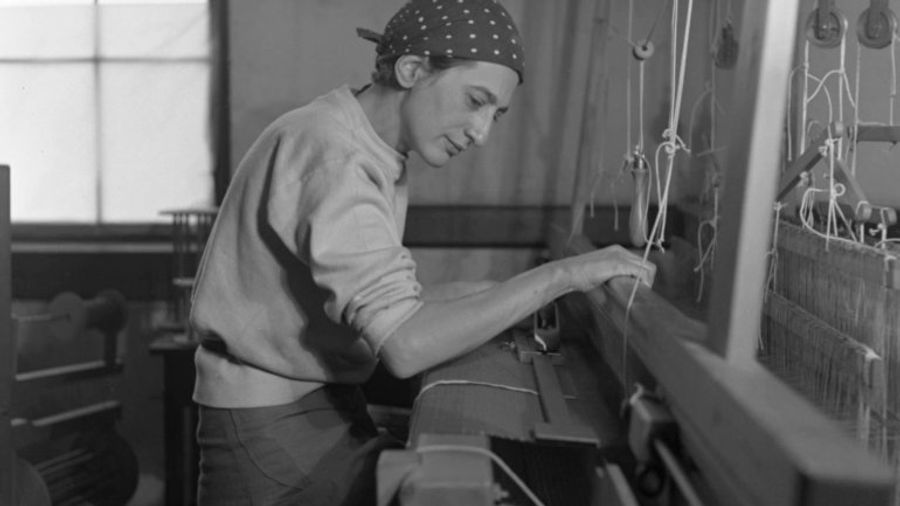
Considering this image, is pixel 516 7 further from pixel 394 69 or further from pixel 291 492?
pixel 291 492

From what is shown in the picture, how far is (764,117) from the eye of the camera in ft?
2.69

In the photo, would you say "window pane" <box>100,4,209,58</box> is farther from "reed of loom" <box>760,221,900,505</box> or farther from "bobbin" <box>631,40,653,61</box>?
"reed of loom" <box>760,221,900,505</box>

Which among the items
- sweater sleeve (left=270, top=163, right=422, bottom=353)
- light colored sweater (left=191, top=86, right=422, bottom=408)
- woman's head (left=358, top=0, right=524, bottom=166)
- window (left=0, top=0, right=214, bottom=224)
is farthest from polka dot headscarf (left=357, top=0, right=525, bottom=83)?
window (left=0, top=0, right=214, bottom=224)

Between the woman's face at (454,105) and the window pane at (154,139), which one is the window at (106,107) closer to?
the window pane at (154,139)

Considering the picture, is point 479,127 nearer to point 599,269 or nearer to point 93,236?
point 599,269

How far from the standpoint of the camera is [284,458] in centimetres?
152

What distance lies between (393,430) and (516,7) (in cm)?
134

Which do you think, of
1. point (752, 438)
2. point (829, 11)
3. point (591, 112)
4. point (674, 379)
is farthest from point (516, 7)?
point (752, 438)

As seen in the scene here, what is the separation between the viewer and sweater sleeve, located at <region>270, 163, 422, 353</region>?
1.29m

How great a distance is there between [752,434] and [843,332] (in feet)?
2.28

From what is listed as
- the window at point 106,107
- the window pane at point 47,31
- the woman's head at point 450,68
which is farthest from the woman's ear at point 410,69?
the window pane at point 47,31

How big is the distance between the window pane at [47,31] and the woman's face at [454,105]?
1.89 meters

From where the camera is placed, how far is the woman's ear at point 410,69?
4.87 ft

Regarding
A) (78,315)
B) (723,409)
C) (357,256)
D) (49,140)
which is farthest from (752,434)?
(49,140)
